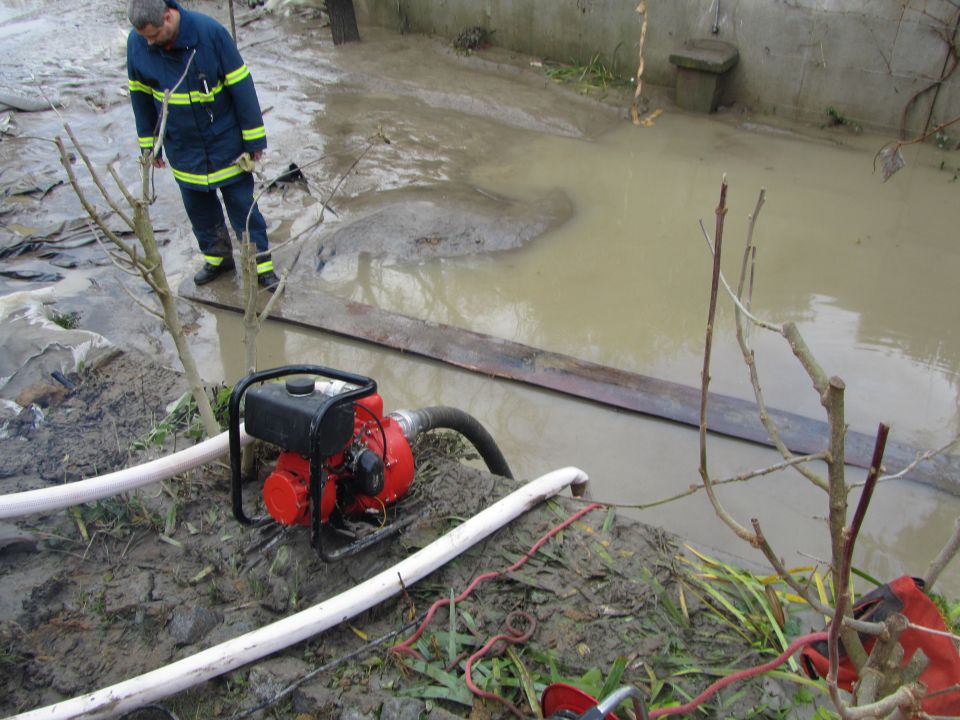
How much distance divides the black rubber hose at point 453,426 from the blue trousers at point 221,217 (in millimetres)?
2134

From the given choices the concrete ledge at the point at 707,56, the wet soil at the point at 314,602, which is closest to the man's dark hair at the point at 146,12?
the wet soil at the point at 314,602

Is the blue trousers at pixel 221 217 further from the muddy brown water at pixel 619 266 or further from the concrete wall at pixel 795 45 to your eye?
the concrete wall at pixel 795 45

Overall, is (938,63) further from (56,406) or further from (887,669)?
(56,406)

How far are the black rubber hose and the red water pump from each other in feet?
0.27

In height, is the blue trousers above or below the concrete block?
below

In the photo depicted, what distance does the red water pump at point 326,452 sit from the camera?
7.70ft

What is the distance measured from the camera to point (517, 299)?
15.9 ft

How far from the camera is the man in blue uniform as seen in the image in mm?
4062

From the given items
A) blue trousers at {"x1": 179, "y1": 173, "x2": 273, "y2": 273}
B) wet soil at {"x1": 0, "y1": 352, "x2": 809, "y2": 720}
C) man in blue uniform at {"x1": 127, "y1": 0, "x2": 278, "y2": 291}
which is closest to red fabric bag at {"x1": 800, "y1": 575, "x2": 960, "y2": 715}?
wet soil at {"x1": 0, "y1": 352, "x2": 809, "y2": 720}

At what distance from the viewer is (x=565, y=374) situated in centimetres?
412

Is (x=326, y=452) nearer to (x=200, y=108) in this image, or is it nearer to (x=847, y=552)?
(x=847, y=552)

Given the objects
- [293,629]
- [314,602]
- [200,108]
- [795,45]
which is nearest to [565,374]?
[314,602]

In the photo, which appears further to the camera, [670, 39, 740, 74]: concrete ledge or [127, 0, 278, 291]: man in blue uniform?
[670, 39, 740, 74]: concrete ledge

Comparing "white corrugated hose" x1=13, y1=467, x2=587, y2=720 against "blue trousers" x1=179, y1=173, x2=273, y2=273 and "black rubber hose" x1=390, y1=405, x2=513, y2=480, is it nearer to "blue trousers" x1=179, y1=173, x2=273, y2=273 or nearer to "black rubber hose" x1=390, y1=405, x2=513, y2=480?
"black rubber hose" x1=390, y1=405, x2=513, y2=480
